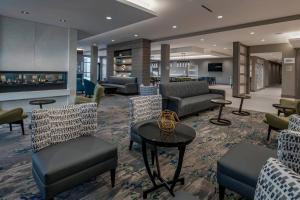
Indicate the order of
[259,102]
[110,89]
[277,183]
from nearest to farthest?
1. [277,183]
2. [259,102]
3. [110,89]

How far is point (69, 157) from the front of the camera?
183cm

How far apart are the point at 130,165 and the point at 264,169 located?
1.97 metres

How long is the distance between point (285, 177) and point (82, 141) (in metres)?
1.94

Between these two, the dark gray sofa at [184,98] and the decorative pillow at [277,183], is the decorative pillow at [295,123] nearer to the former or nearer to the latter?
the decorative pillow at [277,183]

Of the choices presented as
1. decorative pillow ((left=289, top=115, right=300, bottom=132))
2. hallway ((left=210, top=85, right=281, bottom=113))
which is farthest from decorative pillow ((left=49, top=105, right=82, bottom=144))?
hallway ((left=210, top=85, right=281, bottom=113))

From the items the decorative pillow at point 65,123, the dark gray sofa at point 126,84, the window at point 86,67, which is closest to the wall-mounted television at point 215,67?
the dark gray sofa at point 126,84

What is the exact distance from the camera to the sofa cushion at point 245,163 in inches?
64.7

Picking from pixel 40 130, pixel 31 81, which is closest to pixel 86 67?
pixel 31 81

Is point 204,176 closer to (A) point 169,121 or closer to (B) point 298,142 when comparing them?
(A) point 169,121

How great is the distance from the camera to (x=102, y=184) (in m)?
2.18

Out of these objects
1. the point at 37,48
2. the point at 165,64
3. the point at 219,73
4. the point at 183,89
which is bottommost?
the point at 183,89

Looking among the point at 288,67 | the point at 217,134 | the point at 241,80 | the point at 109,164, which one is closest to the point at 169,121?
the point at 109,164

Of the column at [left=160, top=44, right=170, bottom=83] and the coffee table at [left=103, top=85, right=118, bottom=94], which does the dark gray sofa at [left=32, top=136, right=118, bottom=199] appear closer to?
the coffee table at [left=103, top=85, right=118, bottom=94]

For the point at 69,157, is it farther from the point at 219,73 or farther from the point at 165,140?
the point at 219,73
